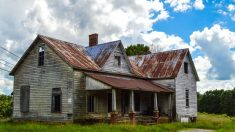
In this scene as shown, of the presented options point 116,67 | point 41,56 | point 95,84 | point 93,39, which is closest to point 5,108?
point 41,56

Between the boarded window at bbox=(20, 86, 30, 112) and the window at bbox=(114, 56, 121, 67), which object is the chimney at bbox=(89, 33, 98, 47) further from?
the boarded window at bbox=(20, 86, 30, 112)

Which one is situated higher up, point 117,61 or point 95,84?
point 117,61

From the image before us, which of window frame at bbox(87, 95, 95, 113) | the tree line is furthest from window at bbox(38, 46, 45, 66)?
the tree line

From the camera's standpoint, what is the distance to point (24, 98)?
28953 millimetres

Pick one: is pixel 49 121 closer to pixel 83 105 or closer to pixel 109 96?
pixel 83 105

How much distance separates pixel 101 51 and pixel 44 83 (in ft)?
18.0

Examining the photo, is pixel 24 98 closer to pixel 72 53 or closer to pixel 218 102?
pixel 72 53

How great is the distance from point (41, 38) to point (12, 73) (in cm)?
470

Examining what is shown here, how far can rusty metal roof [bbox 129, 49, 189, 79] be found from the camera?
32781 millimetres

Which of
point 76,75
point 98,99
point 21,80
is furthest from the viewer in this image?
point 21,80

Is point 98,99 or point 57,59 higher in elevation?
point 57,59

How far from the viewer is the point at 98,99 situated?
27.5 meters

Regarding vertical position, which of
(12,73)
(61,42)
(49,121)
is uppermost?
(61,42)

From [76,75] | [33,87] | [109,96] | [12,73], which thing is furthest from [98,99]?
[12,73]
